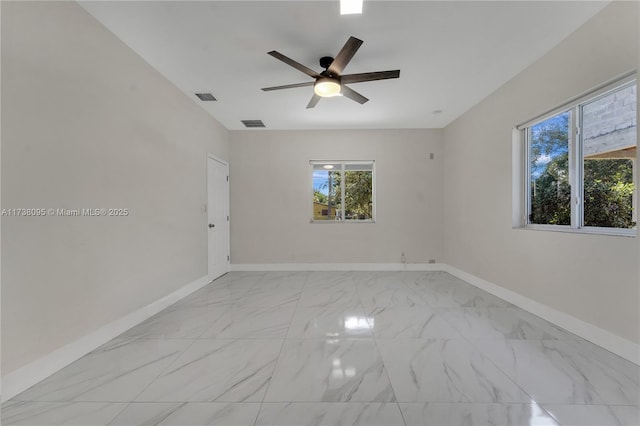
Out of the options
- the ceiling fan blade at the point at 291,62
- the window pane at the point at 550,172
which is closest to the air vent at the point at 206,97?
the ceiling fan blade at the point at 291,62

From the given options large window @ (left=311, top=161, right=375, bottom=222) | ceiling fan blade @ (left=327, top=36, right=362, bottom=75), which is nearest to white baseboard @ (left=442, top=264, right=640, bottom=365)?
large window @ (left=311, top=161, right=375, bottom=222)

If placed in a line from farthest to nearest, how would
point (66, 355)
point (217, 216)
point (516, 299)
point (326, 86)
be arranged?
point (217, 216)
point (516, 299)
point (326, 86)
point (66, 355)

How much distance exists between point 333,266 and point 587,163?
12.6 feet

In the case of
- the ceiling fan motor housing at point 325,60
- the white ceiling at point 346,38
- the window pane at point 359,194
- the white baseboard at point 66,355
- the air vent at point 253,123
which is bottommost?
the white baseboard at point 66,355

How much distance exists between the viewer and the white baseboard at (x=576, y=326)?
6.30ft

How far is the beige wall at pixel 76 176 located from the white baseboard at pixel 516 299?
2.37 m

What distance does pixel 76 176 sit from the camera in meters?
1.99

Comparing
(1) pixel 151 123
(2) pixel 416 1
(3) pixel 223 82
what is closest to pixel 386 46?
(2) pixel 416 1

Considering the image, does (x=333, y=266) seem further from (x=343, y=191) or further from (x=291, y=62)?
(x=291, y=62)

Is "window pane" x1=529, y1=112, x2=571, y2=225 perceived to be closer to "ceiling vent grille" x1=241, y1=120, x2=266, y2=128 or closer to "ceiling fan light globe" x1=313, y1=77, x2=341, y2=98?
"ceiling fan light globe" x1=313, y1=77, x2=341, y2=98

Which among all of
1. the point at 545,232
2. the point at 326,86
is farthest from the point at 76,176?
the point at 545,232

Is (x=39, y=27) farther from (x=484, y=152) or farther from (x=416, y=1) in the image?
(x=484, y=152)

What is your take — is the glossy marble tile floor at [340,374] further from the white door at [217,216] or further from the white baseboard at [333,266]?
the white baseboard at [333,266]

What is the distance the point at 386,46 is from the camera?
2.51m
